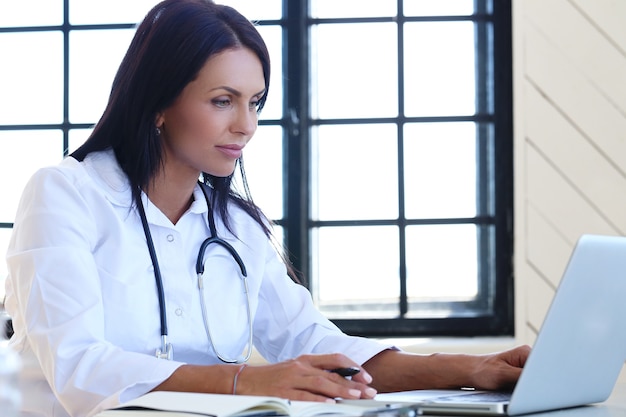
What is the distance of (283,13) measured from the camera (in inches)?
110

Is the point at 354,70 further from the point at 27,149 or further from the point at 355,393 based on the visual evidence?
the point at 355,393

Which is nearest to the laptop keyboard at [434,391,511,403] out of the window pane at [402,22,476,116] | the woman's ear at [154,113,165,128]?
the woman's ear at [154,113,165,128]

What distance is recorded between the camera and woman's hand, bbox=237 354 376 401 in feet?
3.84

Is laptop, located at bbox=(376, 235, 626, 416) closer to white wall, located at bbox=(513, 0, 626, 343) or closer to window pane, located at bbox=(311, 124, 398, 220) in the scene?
white wall, located at bbox=(513, 0, 626, 343)

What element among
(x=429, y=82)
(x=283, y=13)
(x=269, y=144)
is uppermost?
(x=283, y=13)

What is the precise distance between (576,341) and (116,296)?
2.62 ft

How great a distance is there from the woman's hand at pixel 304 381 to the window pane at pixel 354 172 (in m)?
1.59

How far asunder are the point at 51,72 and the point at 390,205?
3.88 ft

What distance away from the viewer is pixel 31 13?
2910 mm

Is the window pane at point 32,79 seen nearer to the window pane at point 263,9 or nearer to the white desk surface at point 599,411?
the window pane at point 263,9

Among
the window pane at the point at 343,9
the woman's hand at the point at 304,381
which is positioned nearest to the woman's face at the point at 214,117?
the woman's hand at the point at 304,381

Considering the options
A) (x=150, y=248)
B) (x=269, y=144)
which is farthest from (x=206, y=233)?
(x=269, y=144)

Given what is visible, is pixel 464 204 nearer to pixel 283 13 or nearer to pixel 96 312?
pixel 283 13

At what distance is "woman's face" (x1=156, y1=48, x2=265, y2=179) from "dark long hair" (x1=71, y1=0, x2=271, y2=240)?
0.08 ft
